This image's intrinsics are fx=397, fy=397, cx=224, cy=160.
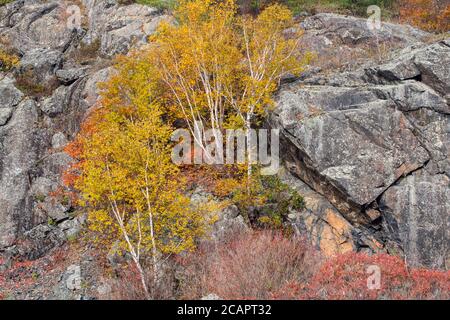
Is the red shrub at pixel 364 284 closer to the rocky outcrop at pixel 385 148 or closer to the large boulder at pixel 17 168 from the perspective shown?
the rocky outcrop at pixel 385 148

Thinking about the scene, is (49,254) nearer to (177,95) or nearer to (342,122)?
(177,95)

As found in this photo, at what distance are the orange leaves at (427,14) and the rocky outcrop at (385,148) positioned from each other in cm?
929

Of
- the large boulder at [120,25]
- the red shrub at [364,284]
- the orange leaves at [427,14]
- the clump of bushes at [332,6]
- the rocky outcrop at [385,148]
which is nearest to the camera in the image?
the red shrub at [364,284]

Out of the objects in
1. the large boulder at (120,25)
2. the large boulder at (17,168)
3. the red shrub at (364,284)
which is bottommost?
the large boulder at (17,168)

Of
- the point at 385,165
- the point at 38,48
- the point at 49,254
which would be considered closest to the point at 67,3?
the point at 38,48

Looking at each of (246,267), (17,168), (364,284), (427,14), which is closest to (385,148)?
(364,284)

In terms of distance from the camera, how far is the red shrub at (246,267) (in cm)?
1210

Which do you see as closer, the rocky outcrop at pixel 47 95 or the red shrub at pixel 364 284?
the red shrub at pixel 364 284

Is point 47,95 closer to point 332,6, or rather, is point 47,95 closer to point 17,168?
point 17,168

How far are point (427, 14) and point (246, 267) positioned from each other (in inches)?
973

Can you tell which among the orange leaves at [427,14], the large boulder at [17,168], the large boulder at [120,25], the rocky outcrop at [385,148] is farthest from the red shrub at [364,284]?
the large boulder at [120,25]

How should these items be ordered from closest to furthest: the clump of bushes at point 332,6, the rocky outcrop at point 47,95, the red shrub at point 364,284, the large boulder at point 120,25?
the red shrub at point 364,284 → the rocky outcrop at point 47,95 → the large boulder at point 120,25 → the clump of bushes at point 332,6

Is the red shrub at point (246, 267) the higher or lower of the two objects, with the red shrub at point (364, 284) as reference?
lower
